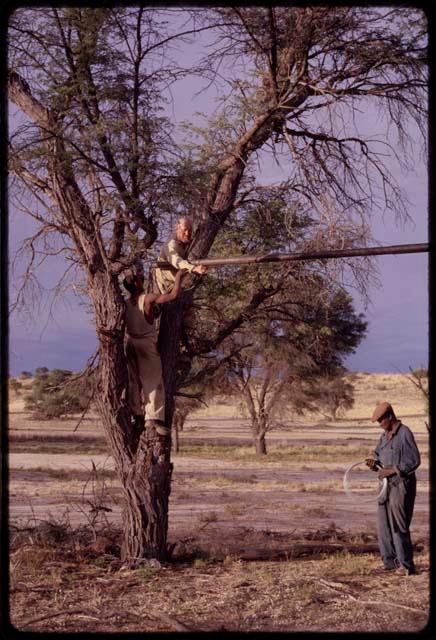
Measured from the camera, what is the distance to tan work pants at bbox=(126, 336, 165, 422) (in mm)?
9898

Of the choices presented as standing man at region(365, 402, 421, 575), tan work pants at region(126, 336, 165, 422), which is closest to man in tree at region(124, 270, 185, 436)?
tan work pants at region(126, 336, 165, 422)

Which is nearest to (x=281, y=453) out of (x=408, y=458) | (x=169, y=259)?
(x=408, y=458)

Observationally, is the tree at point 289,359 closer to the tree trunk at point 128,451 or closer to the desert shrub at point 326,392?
the desert shrub at point 326,392

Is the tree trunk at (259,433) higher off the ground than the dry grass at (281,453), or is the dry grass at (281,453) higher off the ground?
the tree trunk at (259,433)

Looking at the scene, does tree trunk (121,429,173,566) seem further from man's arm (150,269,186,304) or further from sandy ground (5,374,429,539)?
man's arm (150,269,186,304)

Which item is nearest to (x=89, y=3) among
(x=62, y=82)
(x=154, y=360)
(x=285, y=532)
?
(x=62, y=82)

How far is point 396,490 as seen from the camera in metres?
9.78

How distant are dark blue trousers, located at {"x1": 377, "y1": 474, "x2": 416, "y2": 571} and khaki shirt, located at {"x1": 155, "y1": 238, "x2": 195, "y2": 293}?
3.50m

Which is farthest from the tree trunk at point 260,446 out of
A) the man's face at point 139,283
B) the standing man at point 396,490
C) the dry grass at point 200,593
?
the man's face at point 139,283

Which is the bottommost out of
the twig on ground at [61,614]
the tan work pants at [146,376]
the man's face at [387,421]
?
the twig on ground at [61,614]

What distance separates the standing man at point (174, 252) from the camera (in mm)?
9422

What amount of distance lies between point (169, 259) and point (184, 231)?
359 mm

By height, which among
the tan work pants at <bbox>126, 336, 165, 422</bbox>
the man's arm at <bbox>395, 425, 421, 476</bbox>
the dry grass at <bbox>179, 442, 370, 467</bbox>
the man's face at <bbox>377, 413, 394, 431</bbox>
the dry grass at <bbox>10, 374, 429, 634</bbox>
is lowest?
the dry grass at <bbox>179, 442, 370, 467</bbox>

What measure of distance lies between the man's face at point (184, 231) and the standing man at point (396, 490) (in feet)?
9.85
